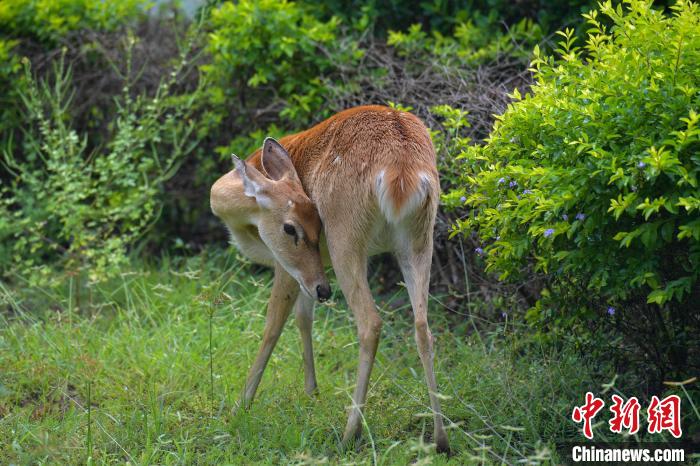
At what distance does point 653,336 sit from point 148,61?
17.7 feet

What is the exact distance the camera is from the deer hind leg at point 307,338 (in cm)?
523

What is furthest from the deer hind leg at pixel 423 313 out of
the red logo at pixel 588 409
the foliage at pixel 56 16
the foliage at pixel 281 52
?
the foliage at pixel 56 16

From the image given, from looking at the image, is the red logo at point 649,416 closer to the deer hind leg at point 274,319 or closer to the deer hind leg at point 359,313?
the deer hind leg at point 359,313

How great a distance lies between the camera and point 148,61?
327 inches

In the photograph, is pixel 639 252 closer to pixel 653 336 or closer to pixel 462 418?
pixel 653 336

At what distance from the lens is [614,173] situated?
3844mm

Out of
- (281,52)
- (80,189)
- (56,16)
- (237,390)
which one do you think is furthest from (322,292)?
(56,16)

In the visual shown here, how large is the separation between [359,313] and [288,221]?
626 millimetres

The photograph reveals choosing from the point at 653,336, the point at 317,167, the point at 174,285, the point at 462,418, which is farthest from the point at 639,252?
the point at 174,285

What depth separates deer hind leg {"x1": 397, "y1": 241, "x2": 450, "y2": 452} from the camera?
14.2 ft

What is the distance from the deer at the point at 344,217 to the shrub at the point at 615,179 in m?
0.40

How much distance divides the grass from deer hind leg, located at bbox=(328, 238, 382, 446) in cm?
15

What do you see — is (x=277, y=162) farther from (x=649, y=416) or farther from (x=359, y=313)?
(x=649, y=416)

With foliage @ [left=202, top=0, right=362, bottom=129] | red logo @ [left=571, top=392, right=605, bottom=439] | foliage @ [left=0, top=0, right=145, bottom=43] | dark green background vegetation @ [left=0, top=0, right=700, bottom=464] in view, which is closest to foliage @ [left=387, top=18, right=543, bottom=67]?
dark green background vegetation @ [left=0, top=0, right=700, bottom=464]
